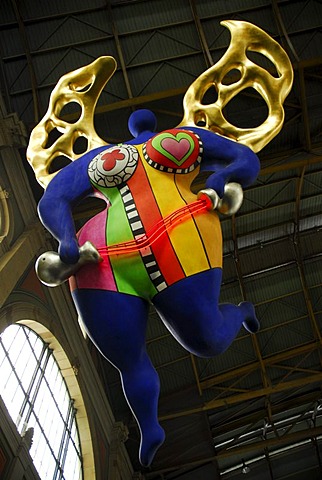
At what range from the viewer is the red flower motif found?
3.92m

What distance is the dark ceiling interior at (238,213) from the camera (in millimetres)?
12367

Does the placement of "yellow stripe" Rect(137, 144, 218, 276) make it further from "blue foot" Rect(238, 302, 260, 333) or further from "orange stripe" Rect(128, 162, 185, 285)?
"blue foot" Rect(238, 302, 260, 333)

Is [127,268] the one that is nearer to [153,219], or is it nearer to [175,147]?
[153,219]

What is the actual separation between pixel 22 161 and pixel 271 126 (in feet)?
29.0

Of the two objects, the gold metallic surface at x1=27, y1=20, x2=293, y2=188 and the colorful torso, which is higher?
the gold metallic surface at x1=27, y1=20, x2=293, y2=188

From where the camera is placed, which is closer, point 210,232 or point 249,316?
point 210,232

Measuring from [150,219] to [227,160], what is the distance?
810mm

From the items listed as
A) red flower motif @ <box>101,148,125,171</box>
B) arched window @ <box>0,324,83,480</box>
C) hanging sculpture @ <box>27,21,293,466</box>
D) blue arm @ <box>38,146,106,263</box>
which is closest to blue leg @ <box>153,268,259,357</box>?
hanging sculpture @ <box>27,21,293,466</box>

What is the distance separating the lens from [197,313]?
11.6 feet

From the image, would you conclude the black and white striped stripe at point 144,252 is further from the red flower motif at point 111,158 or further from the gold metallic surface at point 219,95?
the gold metallic surface at point 219,95

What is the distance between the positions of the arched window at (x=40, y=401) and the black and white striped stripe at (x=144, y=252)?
270 inches

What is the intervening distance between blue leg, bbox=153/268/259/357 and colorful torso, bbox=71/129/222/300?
0.07 metres

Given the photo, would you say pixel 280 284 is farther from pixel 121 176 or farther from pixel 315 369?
pixel 121 176

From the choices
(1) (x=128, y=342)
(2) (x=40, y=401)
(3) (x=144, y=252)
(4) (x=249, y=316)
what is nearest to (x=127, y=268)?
(3) (x=144, y=252)
